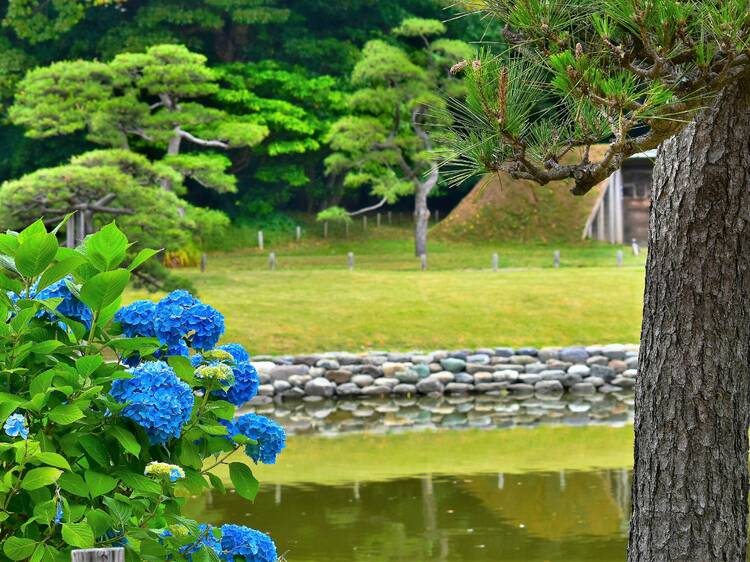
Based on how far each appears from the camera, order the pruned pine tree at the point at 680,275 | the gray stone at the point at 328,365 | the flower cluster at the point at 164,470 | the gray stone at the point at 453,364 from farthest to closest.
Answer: the gray stone at the point at 453,364 → the gray stone at the point at 328,365 → the pruned pine tree at the point at 680,275 → the flower cluster at the point at 164,470

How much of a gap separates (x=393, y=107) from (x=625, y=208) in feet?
22.0

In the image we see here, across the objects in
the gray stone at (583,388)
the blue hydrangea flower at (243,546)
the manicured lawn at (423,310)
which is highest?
the blue hydrangea flower at (243,546)

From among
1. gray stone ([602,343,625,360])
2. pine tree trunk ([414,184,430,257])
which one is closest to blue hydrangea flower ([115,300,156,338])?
gray stone ([602,343,625,360])

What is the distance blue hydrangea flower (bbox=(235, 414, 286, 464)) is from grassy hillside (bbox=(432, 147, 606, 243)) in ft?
83.5

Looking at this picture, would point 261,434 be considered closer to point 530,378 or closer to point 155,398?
point 155,398

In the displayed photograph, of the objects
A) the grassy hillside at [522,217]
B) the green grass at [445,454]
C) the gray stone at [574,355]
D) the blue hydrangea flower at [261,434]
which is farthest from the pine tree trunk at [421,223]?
the blue hydrangea flower at [261,434]

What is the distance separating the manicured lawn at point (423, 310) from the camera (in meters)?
16.2

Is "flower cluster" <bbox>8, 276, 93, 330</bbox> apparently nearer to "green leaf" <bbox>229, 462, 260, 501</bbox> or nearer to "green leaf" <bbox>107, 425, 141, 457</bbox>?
"green leaf" <bbox>107, 425, 141, 457</bbox>

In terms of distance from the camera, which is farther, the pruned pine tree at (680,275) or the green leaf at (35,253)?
the pruned pine tree at (680,275)

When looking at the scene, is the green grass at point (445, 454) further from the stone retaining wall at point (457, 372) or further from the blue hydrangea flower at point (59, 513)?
the blue hydrangea flower at point (59, 513)

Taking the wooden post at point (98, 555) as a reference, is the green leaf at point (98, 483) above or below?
above

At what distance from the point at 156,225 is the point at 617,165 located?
39.8ft

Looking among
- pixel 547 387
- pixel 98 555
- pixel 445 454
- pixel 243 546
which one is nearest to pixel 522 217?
pixel 547 387

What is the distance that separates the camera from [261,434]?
366 cm
